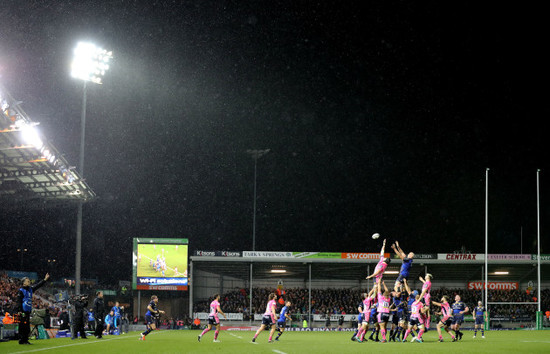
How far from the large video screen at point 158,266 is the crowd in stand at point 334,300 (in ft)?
14.9

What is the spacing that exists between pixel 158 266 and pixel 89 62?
22.1 m

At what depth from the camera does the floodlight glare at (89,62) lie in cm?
3183

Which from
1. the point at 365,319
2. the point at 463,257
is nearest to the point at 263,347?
the point at 365,319

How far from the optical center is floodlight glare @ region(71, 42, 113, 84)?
3183 cm

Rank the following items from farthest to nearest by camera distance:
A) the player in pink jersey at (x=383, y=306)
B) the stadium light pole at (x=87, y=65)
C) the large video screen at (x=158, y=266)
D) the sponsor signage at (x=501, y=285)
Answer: the sponsor signage at (x=501, y=285) → the large video screen at (x=158, y=266) → the stadium light pole at (x=87, y=65) → the player in pink jersey at (x=383, y=306)

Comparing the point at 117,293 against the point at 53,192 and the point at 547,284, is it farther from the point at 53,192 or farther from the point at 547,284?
A: the point at 547,284

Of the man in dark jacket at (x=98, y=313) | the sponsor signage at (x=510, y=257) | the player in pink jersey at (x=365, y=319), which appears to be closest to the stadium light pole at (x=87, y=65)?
the man in dark jacket at (x=98, y=313)

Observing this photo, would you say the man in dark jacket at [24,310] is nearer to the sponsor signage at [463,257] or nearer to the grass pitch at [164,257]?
the grass pitch at [164,257]

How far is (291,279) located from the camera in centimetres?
5941

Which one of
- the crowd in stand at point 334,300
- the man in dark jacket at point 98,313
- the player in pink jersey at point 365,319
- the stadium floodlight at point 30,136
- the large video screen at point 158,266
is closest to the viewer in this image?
the player in pink jersey at point 365,319

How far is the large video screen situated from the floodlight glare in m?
19.5

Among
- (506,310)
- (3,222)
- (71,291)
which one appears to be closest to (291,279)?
(506,310)

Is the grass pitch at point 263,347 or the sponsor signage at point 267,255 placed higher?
the sponsor signage at point 267,255

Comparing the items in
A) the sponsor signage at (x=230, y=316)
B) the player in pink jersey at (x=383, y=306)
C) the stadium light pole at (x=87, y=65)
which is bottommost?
the sponsor signage at (x=230, y=316)
